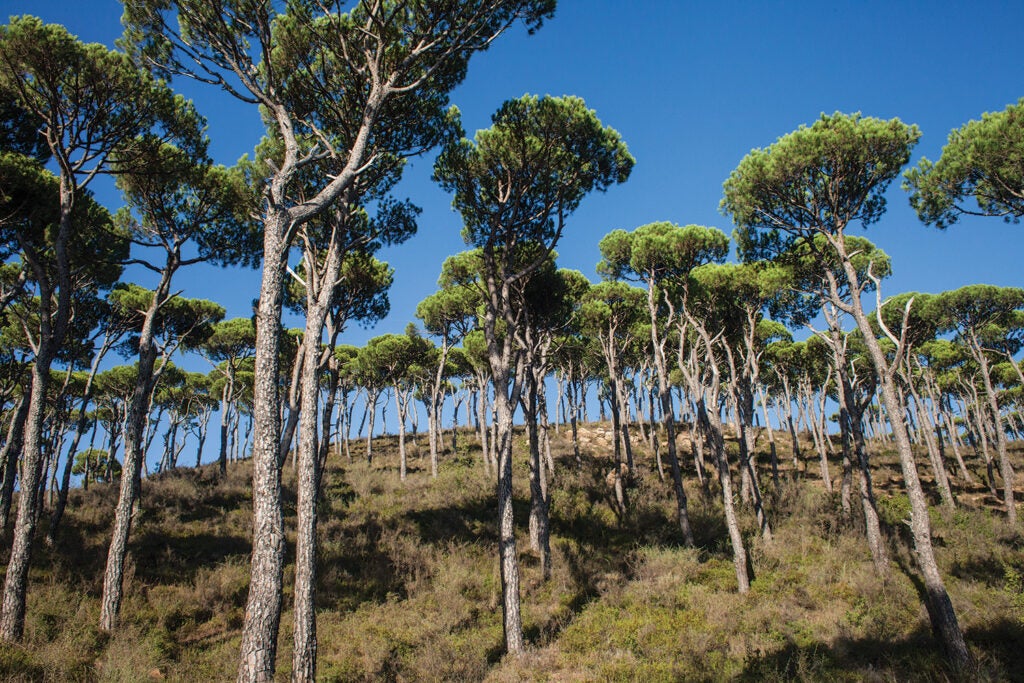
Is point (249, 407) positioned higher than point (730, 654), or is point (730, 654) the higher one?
point (249, 407)

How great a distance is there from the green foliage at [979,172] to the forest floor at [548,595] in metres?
7.61

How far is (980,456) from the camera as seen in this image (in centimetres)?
3275

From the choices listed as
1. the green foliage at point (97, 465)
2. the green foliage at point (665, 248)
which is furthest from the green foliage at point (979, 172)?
the green foliage at point (97, 465)

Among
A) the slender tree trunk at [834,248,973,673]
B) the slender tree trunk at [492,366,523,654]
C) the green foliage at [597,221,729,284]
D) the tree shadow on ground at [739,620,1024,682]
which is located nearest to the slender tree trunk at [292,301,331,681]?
the slender tree trunk at [492,366,523,654]

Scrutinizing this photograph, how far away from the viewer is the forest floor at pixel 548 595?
26.9ft

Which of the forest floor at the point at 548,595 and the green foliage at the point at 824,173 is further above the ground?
the green foliage at the point at 824,173

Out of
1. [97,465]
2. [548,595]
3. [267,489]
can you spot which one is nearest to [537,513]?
[548,595]

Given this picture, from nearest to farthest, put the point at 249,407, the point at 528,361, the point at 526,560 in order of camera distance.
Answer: the point at 526,560, the point at 528,361, the point at 249,407

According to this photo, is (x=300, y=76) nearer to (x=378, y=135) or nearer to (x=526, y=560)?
(x=378, y=135)

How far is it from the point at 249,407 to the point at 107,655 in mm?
36412

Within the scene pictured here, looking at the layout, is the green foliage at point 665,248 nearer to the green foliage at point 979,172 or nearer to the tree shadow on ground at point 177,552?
the green foliage at point 979,172

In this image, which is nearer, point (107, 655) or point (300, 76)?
point (107, 655)

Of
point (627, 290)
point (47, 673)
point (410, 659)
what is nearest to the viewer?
point (47, 673)

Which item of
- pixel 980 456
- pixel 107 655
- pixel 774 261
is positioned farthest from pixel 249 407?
pixel 980 456
